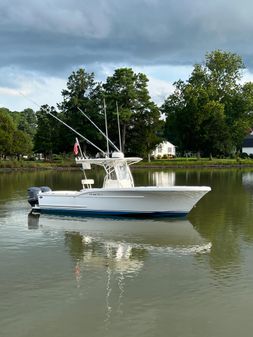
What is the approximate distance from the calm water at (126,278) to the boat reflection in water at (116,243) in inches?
1.4

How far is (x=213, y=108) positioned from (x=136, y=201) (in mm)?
78674

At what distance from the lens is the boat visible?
24.6 meters

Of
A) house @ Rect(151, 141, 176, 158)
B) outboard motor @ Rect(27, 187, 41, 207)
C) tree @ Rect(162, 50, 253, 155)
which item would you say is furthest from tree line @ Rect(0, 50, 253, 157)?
outboard motor @ Rect(27, 187, 41, 207)

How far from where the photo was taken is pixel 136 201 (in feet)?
82.6

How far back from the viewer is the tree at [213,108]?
335 feet

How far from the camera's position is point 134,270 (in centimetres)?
1528

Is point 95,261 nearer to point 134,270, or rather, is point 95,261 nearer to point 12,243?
point 134,270

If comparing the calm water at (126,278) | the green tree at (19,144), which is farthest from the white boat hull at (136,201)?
the green tree at (19,144)

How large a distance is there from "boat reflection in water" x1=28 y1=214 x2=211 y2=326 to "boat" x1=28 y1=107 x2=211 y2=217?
53 centimetres

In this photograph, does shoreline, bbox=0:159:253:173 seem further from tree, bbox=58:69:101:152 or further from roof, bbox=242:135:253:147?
roof, bbox=242:135:253:147

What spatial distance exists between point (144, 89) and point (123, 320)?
90.8 metres

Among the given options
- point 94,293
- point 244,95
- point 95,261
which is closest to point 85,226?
point 95,261

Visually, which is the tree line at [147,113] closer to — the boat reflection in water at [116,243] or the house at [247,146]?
the house at [247,146]

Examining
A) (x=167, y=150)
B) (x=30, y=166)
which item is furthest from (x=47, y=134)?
(x=167, y=150)
